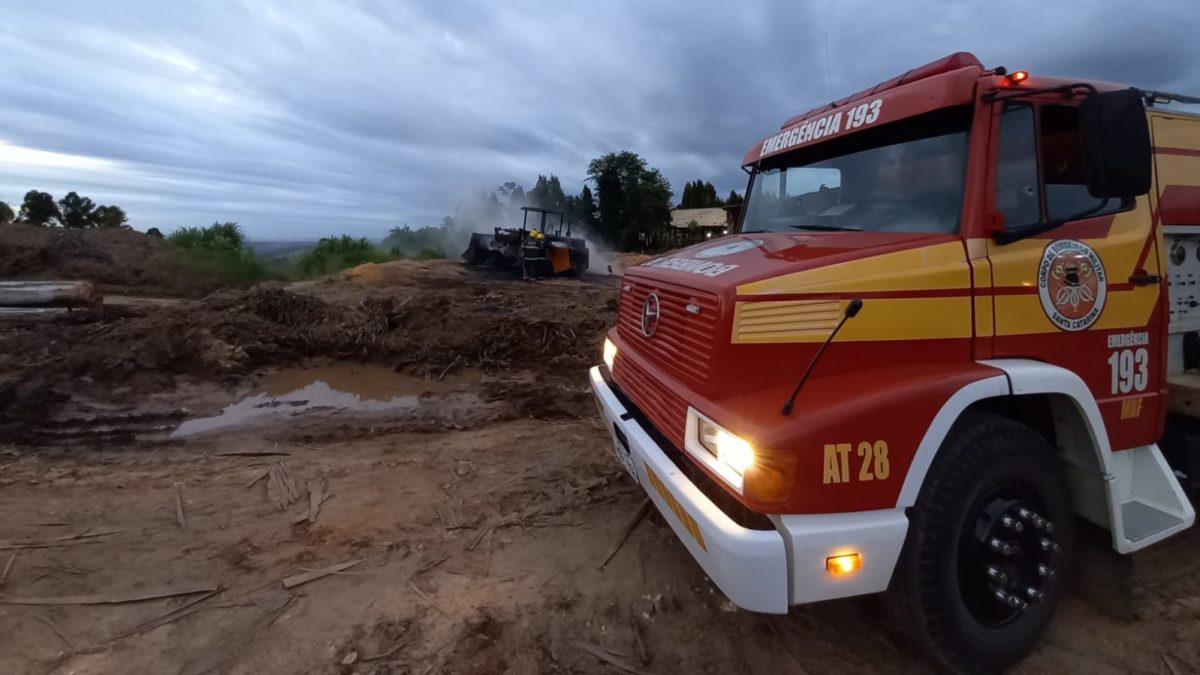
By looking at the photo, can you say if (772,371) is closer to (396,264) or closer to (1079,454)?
(1079,454)

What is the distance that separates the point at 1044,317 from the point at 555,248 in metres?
19.7

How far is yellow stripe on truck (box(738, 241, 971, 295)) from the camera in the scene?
2.45 meters

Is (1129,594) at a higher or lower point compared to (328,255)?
lower

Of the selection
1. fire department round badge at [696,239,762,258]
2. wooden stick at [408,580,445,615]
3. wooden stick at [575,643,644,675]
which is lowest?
wooden stick at [575,643,644,675]

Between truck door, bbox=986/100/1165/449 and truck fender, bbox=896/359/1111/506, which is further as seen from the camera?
truck door, bbox=986/100/1165/449

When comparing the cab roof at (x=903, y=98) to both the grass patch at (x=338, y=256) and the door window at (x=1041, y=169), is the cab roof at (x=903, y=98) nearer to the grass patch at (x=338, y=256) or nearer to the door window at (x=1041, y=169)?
the door window at (x=1041, y=169)

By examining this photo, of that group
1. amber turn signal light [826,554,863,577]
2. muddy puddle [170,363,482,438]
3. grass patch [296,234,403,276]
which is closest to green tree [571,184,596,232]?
grass patch [296,234,403,276]

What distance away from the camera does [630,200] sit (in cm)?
3962

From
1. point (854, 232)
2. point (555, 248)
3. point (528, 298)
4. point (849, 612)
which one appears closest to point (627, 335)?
point (854, 232)

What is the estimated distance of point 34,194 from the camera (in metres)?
23.9

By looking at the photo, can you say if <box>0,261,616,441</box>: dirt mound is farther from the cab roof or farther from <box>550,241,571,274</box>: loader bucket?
<box>550,241,571,274</box>: loader bucket

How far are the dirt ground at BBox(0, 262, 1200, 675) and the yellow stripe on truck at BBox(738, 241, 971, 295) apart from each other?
1.45 meters

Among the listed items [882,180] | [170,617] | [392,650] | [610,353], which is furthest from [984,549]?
[170,617]

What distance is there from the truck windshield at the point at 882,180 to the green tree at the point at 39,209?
29.4 metres
